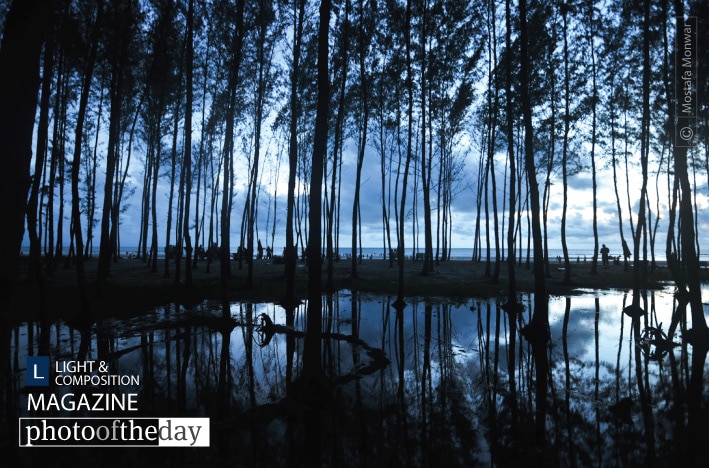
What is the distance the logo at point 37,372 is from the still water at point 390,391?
175 mm

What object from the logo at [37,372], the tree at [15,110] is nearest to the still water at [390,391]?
the logo at [37,372]

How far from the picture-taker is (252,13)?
14492 millimetres

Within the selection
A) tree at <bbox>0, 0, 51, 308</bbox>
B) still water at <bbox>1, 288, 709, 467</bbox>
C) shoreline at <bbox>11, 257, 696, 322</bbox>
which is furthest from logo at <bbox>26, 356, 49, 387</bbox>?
tree at <bbox>0, 0, 51, 308</bbox>

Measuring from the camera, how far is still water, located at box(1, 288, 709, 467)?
385 cm

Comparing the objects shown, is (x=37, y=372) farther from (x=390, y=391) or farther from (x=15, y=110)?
(x=390, y=391)

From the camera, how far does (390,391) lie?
5570mm

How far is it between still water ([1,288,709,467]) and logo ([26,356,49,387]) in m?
0.18

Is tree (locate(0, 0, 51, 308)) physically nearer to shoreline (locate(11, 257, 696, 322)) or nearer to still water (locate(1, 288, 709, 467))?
still water (locate(1, 288, 709, 467))

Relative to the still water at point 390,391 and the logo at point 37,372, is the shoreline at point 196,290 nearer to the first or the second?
the still water at point 390,391

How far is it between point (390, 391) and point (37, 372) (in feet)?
20.8

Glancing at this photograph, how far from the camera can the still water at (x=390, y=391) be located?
12.6 feet

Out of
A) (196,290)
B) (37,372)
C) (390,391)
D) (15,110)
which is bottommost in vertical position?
(390,391)

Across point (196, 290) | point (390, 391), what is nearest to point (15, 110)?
point (390, 391)

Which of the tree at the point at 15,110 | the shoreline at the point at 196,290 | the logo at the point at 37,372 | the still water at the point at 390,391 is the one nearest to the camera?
the tree at the point at 15,110
